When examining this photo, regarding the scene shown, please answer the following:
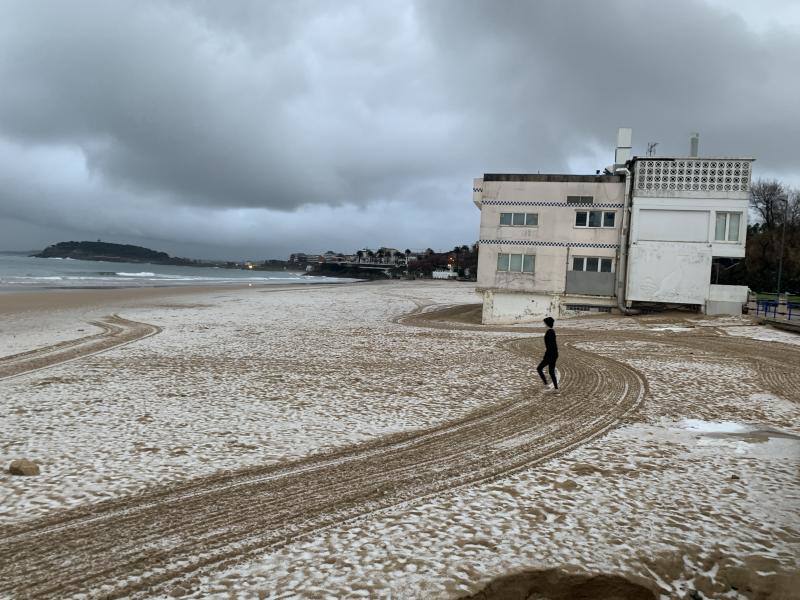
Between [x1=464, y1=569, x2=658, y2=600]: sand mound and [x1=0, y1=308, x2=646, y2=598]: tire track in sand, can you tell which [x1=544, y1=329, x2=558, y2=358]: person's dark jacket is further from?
[x1=464, y1=569, x2=658, y2=600]: sand mound

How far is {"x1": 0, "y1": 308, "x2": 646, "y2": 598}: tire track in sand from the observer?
5.19 meters

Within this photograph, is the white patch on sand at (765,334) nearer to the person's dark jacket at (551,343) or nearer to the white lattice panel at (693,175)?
the white lattice panel at (693,175)

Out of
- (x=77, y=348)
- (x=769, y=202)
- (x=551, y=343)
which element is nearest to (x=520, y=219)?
(x=551, y=343)

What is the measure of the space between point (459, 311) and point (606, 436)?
32461 millimetres

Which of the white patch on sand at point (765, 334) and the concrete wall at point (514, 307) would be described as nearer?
the white patch on sand at point (765, 334)

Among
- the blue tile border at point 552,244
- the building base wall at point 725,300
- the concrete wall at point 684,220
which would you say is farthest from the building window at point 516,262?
the building base wall at point 725,300

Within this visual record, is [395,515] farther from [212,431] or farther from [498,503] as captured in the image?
[212,431]

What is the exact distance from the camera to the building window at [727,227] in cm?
3172

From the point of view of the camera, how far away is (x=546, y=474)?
26.1 ft

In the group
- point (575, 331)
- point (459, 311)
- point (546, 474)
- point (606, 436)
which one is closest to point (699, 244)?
point (575, 331)

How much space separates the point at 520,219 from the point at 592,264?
5.99 meters

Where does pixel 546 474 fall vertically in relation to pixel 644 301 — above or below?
below

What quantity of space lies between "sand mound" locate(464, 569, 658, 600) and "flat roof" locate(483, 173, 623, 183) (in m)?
32.6

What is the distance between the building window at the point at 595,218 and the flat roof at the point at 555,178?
2156mm
